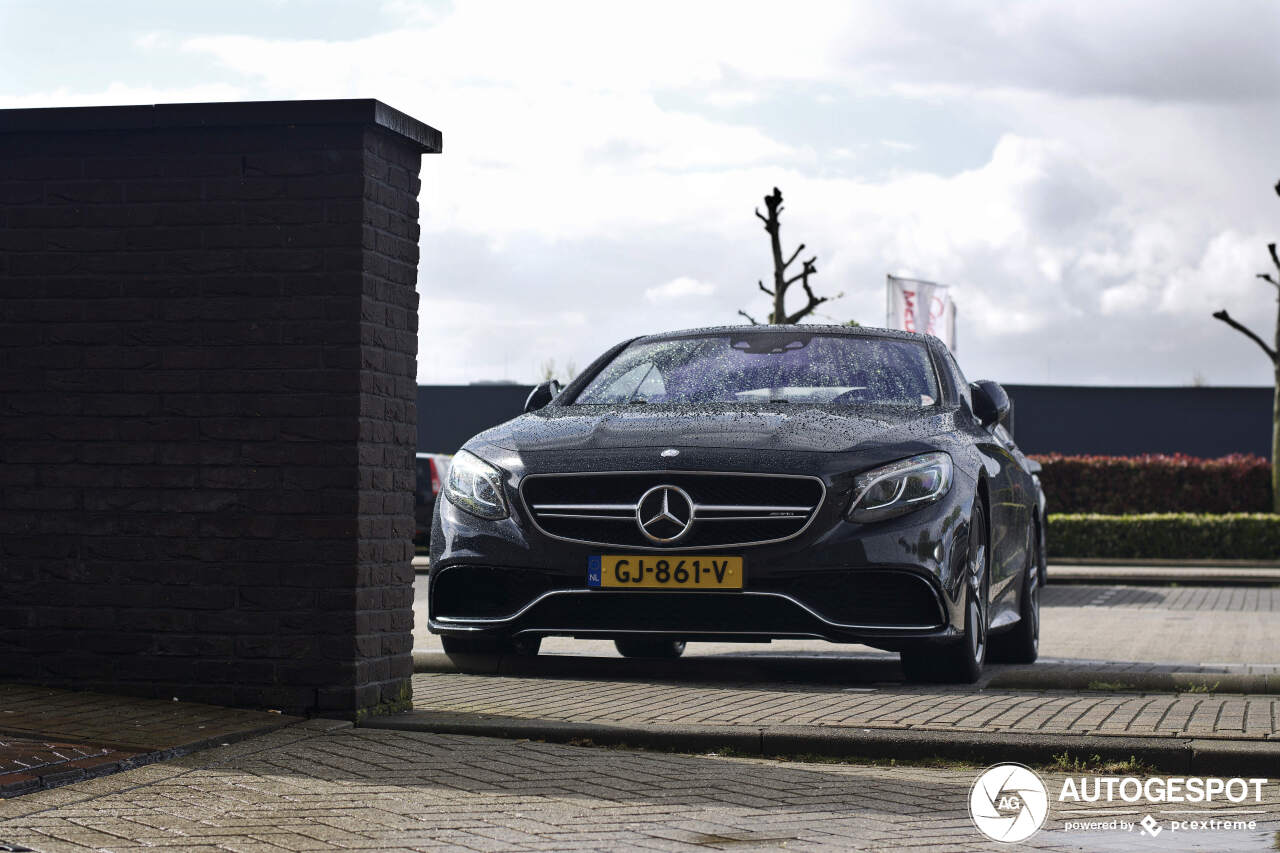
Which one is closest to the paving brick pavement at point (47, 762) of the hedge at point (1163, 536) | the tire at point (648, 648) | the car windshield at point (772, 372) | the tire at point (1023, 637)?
the car windshield at point (772, 372)

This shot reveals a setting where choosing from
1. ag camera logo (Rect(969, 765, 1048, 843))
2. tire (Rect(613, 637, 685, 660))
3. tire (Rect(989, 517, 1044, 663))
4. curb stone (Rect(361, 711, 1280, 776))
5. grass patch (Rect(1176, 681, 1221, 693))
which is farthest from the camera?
tire (Rect(613, 637, 685, 660))

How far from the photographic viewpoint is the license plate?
23.6 feet

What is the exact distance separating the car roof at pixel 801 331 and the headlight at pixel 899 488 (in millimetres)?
1700

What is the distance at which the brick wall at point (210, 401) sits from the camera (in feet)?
21.0

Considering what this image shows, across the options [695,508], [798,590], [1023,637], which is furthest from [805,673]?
→ [1023,637]

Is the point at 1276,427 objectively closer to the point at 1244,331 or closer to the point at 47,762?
the point at 1244,331

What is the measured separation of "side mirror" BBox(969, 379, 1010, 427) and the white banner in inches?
667

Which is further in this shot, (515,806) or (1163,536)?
(1163,536)

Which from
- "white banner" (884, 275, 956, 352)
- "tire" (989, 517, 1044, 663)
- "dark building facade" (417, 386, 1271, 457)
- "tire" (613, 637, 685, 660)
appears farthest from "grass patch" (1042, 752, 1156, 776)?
"dark building facade" (417, 386, 1271, 457)

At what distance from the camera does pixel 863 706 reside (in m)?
6.73

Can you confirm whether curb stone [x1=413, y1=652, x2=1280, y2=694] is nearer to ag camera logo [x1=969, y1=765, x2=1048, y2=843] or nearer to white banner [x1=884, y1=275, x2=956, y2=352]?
ag camera logo [x1=969, y1=765, x2=1048, y2=843]

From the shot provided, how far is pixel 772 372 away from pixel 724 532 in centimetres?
151

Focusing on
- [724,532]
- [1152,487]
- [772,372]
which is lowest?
[724,532]

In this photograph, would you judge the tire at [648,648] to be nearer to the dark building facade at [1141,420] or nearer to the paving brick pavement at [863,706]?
the paving brick pavement at [863,706]
